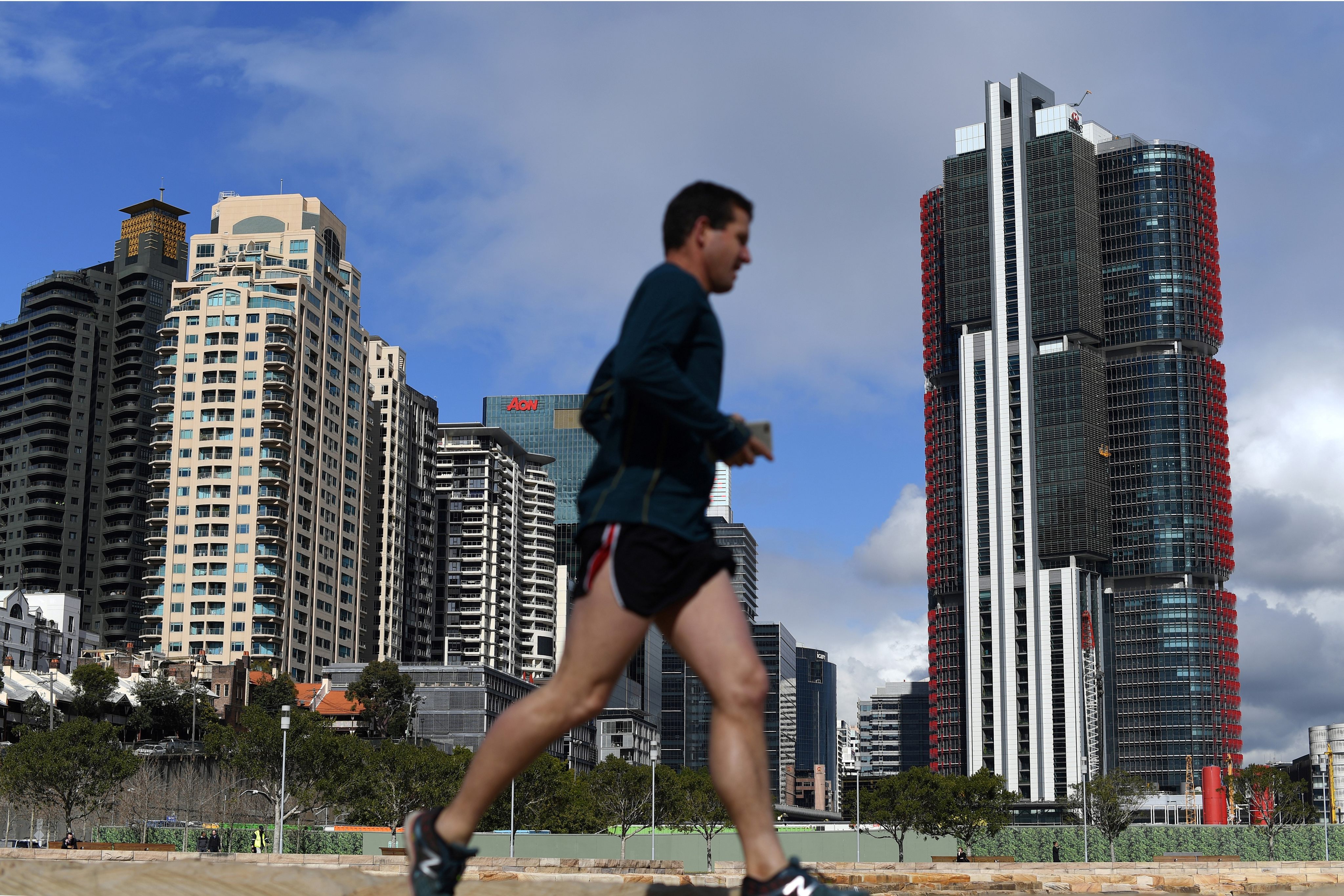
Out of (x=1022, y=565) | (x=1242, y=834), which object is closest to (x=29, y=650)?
(x=1242, y=834)

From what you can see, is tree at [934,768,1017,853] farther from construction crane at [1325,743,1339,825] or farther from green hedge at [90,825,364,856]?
construction crane at [1325,743,1339,825]

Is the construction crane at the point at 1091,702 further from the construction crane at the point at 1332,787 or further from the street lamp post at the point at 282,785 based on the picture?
the street lamp post at the point at 282,785

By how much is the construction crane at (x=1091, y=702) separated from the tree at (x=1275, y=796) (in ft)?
171

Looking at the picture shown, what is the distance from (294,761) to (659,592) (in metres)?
59.7

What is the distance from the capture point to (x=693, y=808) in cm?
7262

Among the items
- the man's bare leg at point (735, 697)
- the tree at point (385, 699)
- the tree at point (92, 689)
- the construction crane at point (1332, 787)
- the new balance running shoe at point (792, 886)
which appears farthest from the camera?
the construction crane at point (1332, 787)

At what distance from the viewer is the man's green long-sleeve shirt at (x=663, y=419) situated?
3.83 meters

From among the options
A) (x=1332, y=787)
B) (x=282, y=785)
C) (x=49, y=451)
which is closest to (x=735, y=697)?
(x=282, y=785)

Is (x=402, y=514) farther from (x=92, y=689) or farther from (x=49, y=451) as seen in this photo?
(x=92, y=689)

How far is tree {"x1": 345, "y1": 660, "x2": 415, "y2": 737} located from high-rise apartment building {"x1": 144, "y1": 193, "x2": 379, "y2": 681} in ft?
48.8

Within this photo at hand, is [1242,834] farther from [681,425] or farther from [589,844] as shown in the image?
[681,425]

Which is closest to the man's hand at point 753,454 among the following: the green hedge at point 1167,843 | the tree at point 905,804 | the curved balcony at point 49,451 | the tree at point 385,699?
the green hedge at point 1167,843

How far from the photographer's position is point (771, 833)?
12.9 ft

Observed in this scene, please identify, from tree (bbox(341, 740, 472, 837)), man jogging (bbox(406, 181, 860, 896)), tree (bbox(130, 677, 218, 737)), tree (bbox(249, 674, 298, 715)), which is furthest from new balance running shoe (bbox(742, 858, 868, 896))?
tree (bbox(249, 674, 298, 715))
